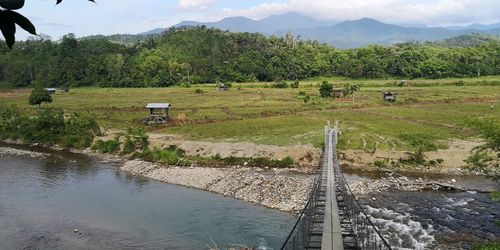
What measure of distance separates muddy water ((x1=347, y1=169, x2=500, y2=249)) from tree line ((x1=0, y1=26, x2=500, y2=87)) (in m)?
67.0

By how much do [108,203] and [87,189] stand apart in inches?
143

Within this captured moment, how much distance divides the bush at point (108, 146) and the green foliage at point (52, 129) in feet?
5.72

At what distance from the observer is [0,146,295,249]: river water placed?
826 inches

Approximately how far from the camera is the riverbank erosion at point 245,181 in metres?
27.0

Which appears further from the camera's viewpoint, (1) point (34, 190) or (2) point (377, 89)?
(2) point (377, 89)

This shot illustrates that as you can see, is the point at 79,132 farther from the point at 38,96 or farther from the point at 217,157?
the point at 217,157

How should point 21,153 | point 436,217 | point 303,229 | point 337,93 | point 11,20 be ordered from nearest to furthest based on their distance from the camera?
point 11,20, point 303,229, point 436,217, point 21,153, point 337,93

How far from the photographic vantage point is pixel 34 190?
29.0 meters

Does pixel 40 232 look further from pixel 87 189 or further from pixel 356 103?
pixel 356 103

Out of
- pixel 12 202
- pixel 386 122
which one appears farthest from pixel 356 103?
pixel 12 202

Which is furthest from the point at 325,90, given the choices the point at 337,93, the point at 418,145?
the point at 418,145

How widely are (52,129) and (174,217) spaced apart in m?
27.2

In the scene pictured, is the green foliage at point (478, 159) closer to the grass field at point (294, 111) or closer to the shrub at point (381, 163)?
the shrub at point (381, 163)

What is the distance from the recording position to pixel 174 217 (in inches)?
955
